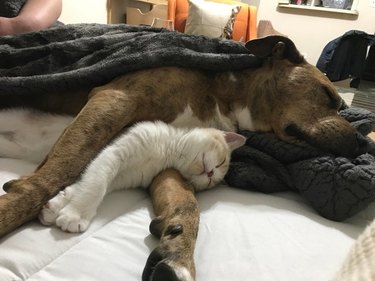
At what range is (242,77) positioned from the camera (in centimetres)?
149

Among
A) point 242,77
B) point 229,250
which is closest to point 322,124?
point 242,77

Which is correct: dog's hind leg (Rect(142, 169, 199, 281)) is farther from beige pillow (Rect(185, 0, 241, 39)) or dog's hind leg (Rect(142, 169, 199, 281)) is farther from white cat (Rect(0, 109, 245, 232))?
beige pillow (Rect(185, 0, 241, 39))

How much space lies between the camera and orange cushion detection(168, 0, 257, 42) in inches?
187

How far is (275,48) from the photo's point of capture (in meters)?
1.48

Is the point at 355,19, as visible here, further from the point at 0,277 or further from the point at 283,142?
the point at 0,277

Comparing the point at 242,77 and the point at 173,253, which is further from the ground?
the point at 242,77

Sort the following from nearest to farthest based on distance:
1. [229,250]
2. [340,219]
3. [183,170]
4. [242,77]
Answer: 1. [229,250]
2. [340,219]
3. [183,170]
4. [242,77]

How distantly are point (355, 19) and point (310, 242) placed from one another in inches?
196

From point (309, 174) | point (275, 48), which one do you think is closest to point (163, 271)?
point (309, 174)

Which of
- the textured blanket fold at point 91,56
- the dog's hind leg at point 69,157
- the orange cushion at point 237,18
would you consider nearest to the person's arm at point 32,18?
the textured blanket fold at point 91,56

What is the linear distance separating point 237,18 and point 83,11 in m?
1.97

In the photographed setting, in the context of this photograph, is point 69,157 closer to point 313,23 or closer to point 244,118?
point 244,118

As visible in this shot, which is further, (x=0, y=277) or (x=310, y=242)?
(x=310, y=242)

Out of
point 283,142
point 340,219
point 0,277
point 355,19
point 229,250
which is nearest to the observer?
point 0,277
